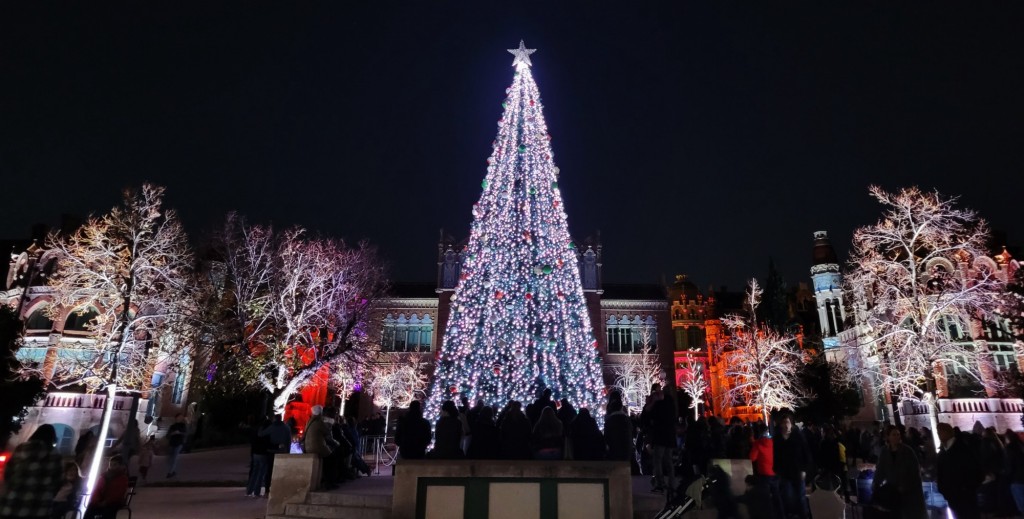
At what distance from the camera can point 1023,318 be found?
16.6m

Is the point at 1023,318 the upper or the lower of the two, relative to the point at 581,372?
upper

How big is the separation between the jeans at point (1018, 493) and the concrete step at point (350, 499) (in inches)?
454

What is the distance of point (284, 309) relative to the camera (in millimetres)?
21531

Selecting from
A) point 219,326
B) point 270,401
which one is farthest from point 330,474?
point 219,326

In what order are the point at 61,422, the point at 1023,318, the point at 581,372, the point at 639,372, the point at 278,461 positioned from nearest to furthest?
the point at 278,461
the point at 1023,318
the point at 581,372
the point at 61,422
the point at 639,372

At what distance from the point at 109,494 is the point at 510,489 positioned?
548 cm

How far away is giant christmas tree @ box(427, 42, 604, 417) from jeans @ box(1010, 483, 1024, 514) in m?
11.0

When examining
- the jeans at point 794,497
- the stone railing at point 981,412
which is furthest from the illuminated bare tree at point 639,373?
the jeans at point 794,497

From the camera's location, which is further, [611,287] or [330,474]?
[611,287]

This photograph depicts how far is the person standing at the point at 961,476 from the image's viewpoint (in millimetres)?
9094

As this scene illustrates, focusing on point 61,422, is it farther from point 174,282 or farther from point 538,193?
point 538,193

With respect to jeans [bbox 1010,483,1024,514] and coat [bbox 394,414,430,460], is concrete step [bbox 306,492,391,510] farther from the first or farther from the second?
jeans [bbox 1010,483,1024,514]

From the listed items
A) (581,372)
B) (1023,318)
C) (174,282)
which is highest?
(174,282)

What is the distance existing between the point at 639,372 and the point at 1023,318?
28195 millimetres
